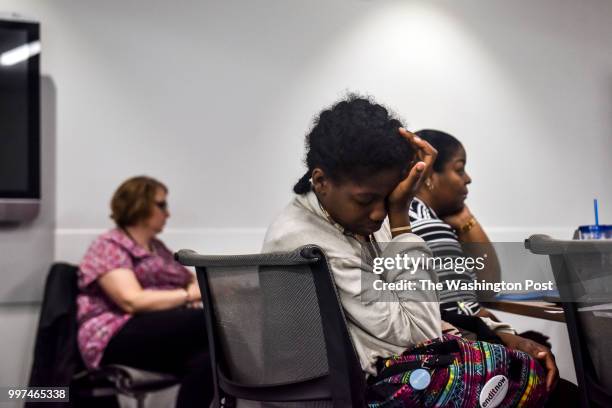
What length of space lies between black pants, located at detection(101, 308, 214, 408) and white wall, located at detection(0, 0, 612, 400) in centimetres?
63

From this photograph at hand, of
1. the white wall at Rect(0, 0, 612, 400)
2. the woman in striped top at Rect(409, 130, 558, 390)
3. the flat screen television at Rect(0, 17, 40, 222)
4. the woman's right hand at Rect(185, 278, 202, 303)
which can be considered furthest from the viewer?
the white wall at Rect(0, 0, 612, 400)

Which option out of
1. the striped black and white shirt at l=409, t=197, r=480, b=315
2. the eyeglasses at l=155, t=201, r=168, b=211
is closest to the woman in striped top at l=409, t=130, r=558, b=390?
the striped black and white shirt at l=409, t=197, r=480, b=315

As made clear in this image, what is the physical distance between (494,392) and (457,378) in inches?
2.6

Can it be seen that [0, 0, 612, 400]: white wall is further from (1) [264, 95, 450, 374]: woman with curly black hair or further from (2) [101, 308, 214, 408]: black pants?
(1) [264, 95, 450, 374]: woman with curly black hair

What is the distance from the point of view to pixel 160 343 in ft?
8.26

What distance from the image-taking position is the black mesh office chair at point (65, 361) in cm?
252

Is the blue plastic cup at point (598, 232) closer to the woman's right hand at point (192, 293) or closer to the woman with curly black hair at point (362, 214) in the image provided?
the woman with curly black hair at point (362, 214)

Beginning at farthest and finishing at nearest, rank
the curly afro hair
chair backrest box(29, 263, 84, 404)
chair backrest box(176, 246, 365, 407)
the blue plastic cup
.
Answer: chair backrest box(29, 263, 84, 404) → the blue plastic cup → the curly afro hair → chair backrest box(176, 246, 365, 407)

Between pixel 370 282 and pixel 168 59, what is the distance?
7.79 feet

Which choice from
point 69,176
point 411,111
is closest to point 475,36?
point 411,111

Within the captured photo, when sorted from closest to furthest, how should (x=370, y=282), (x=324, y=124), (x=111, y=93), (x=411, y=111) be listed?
(x=370, y=282), (x=324, y=124), (x=111, y=93), (x=411, y=111)

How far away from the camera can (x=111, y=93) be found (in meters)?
3.12

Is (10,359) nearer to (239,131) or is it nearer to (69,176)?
(69,176)

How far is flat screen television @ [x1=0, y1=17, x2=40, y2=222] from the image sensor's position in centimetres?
286
